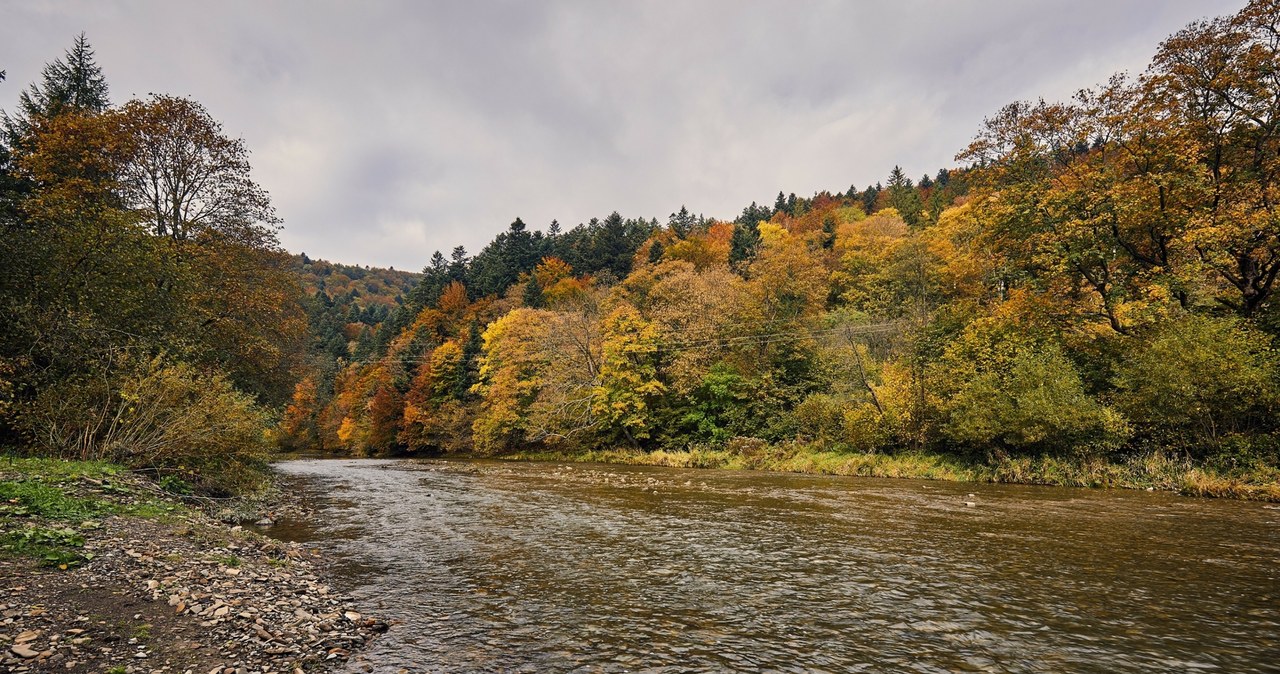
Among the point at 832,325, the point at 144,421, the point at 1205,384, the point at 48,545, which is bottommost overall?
the point at 48,545

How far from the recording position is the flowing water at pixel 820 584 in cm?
631

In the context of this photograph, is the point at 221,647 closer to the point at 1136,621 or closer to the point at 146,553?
the point at 146,553

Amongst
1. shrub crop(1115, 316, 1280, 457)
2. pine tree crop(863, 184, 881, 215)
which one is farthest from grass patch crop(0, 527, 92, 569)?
pine tree crop(863, 184, 881, 215)

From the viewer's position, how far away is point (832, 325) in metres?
42.7

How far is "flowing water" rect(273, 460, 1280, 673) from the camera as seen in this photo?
6.31 meters

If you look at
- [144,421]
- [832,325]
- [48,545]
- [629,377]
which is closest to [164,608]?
[48,545]

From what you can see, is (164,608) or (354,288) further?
(354,288)

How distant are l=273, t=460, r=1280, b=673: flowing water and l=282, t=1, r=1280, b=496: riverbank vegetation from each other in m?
5.03

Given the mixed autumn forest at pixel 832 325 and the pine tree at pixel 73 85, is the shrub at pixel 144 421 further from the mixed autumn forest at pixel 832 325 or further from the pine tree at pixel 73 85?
the pine tree at pixel 73 85

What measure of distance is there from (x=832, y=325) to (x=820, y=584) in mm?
35959

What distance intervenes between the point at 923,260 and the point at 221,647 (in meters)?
49.2

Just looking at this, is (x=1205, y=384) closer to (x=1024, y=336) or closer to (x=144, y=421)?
(x=1024, y=336)

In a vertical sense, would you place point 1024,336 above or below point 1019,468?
above

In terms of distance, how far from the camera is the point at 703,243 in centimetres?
7769
